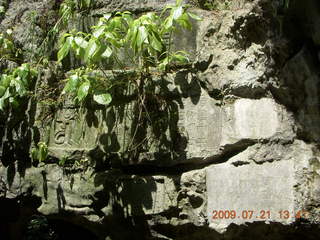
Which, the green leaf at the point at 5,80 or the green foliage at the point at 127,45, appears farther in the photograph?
the green leaf at the point at 5,80

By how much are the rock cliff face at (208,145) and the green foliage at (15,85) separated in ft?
0.44

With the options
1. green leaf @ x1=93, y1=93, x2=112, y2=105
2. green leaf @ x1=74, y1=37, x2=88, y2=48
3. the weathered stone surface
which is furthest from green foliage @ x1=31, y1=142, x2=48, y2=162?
the weathered stone surface

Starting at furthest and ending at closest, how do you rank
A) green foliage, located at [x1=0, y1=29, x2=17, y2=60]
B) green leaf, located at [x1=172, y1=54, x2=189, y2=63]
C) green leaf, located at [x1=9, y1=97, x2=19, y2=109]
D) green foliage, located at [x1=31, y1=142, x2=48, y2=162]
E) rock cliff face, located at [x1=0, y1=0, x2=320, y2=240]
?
green foliage, located at [x1=0, y1=29, x2=17, y2=60]
green leaf, located at [x1=9, y1=97, x2=19, y2=109]
green foliage, located at [x1=31, y1=142, x2=48, y2=162]
green leaf, located at [x1=172, y1=54, x2=189, y2=63]
rock cliff face, located at [x1=0, y1=0, x2=320, y2=240]

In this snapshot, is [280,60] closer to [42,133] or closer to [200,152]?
[200,152]

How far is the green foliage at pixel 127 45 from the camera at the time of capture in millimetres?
2359

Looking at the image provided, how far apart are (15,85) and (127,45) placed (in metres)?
0.88

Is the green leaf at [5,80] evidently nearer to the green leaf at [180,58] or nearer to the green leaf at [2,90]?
the green leaf at [2,90]

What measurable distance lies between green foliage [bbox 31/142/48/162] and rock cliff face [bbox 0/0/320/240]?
0.08m

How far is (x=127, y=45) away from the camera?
2826mm

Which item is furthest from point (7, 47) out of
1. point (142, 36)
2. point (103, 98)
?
point (142, 36)

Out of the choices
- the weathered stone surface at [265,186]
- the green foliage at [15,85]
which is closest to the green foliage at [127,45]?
the green foliage at [15,85]

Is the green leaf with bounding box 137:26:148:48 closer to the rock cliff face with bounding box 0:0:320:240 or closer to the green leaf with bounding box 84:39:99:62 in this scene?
the green leaf with bounding box 84:39:99:62

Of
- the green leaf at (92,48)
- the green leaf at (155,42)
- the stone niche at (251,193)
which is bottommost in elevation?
the stone niche at (251,193)

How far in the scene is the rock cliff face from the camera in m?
2.31
